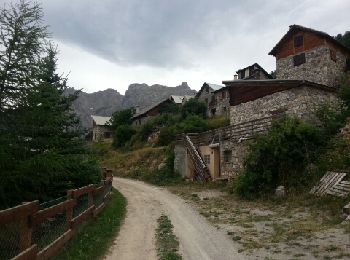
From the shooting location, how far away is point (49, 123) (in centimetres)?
1368

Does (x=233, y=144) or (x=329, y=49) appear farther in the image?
(x=329, y=49)

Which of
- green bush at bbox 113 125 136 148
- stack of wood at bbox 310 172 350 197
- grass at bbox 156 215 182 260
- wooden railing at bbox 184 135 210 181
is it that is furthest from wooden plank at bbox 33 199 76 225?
green bush at bbox 113 125 136 148

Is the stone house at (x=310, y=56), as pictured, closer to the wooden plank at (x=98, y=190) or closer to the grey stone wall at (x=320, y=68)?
the grey stone wall at (x=320, y=68)

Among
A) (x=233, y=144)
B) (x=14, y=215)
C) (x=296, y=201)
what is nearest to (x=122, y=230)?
(x=14, y=215)

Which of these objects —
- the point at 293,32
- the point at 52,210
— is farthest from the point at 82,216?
the point at 293,32

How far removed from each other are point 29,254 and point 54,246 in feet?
5.42

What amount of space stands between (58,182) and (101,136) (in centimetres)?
7108

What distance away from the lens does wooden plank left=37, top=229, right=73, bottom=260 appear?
25.6 ft

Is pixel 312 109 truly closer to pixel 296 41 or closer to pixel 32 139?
pixel 296 41

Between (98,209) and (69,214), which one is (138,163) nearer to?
(98,209)

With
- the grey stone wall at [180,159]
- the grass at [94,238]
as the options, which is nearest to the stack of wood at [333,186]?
the grass at [94,238]

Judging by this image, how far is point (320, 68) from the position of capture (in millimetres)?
34781

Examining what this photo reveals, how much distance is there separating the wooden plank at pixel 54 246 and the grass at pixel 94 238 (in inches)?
5.1

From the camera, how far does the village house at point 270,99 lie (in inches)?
1008
